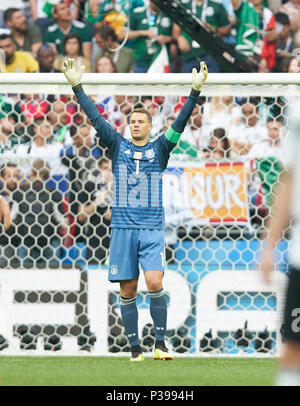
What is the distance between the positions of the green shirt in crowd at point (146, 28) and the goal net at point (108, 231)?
3679 millimetres

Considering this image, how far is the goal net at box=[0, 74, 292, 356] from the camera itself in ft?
24.4

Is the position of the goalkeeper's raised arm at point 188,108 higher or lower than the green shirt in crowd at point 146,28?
lower

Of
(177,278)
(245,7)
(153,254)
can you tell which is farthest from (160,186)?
(245,7)

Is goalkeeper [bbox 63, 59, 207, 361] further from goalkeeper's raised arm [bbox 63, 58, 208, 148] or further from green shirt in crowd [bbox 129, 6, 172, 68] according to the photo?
green shirt in crowd [bbox 129, 6, 172, 68]

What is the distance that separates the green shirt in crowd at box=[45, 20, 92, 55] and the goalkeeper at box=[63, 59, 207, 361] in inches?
193

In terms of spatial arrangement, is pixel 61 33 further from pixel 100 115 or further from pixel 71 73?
pixel 100 115

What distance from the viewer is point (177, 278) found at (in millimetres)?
7562

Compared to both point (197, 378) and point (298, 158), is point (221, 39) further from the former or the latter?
point (298, 158)

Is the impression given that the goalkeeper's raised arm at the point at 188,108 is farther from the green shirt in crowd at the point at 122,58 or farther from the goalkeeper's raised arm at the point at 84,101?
the green shirt in crowd at the point at 122,58

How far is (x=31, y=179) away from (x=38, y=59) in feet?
12.9

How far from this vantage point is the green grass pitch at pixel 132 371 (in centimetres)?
561

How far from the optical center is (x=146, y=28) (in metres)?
11.6

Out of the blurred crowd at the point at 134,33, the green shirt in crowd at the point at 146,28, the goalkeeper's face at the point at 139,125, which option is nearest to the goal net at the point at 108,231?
the goalkeeper's face at the point at 139,125

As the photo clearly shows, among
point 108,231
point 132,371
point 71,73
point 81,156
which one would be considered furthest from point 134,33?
point 132,371
